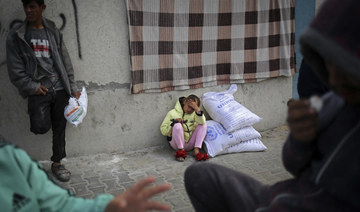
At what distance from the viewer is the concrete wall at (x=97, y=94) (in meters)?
4.31

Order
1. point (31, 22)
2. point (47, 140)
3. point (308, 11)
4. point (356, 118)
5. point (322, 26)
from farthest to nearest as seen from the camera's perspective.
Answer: point (308, 11) < point (47, 140) < point (31, 22) < point (356, 118) < point (322, 26)

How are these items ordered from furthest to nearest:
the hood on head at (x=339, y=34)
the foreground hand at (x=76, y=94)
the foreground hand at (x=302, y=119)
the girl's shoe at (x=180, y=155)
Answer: the girl's shoe at (x=180, y=155), the foreground hand at (x=76, y=94), the foreground hand at (x=302, y=119), the hood on head at (x=339, y=34)

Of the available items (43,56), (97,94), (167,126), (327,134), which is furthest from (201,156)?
(327,134)

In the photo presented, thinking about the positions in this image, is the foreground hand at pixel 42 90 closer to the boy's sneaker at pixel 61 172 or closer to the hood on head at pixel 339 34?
the boy's sneaker at pixel 61 172

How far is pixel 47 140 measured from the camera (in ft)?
15.0

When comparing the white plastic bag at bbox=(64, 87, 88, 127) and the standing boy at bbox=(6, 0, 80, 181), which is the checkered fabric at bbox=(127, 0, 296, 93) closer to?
the white plastic bag at bbox=(64, 87, 88, 127)

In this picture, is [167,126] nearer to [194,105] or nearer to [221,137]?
[194,105]

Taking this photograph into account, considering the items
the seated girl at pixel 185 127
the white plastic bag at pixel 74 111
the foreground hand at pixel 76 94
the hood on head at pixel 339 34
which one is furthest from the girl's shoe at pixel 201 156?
the hood on head at pixel 339 34

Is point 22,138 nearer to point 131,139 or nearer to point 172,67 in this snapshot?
point 131,139

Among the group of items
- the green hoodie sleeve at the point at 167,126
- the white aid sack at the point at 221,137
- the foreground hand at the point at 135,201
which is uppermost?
the foreground hand at the point at 135,201

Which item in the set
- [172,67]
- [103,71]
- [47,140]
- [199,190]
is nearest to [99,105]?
[103,71]

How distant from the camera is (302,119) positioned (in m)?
1.27

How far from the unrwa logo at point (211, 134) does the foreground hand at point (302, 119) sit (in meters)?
3.65

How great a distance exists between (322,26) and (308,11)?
17.3ft
